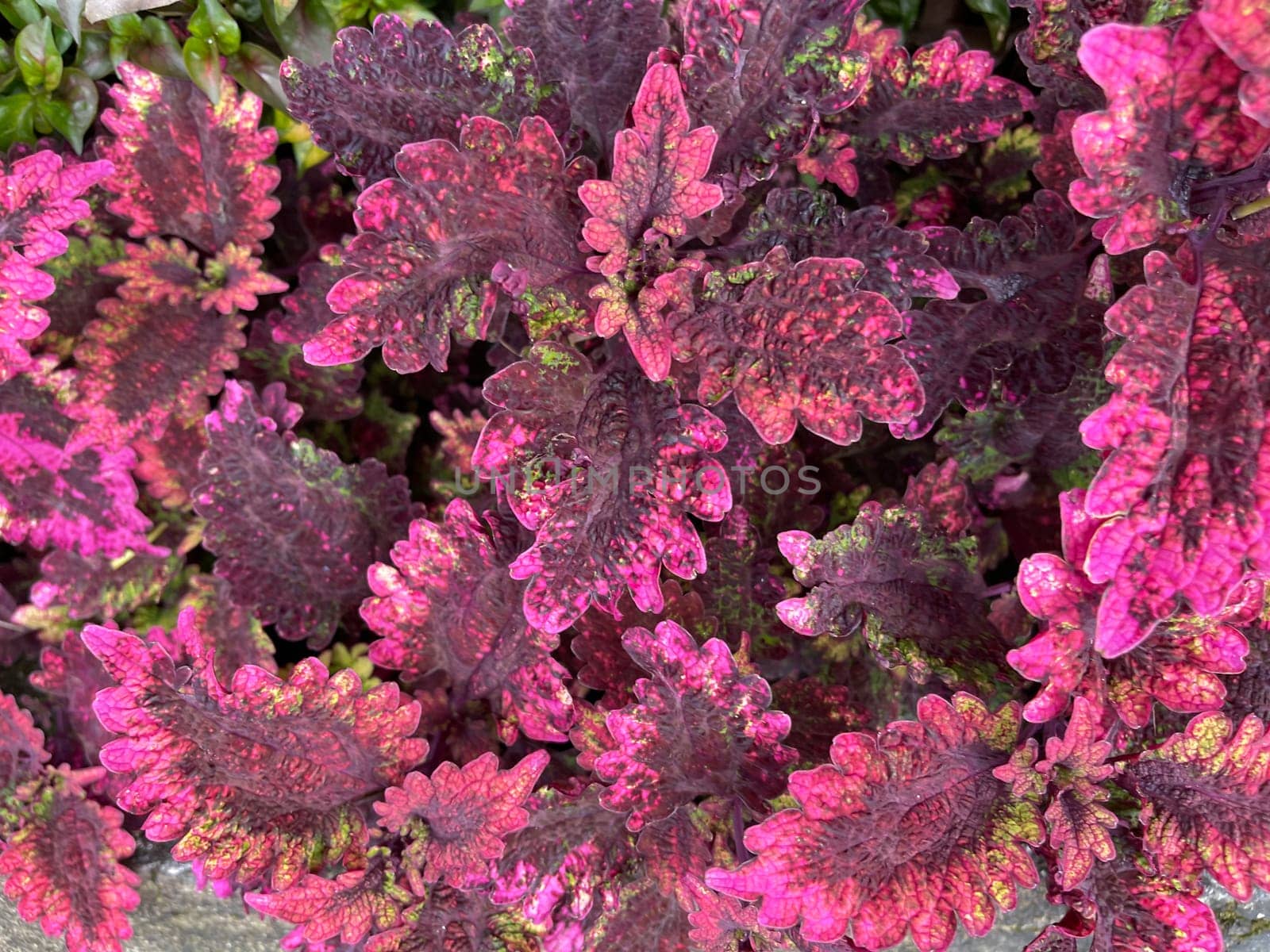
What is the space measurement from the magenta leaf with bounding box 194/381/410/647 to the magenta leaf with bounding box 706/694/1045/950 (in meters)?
0.57

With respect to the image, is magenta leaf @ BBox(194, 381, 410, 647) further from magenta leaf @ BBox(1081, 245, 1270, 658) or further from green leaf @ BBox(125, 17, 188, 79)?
magenta leaf @ BBox(1081, 245, 1270, 658)

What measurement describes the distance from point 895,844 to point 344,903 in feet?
1.63

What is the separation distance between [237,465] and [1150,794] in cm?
93

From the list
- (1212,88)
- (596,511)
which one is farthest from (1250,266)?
(596,511)

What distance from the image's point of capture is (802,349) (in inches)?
32.8

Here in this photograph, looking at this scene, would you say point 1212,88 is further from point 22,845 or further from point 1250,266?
point 22,845

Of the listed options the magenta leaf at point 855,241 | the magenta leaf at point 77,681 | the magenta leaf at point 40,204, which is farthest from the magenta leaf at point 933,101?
the magenta leaf at point 77,681

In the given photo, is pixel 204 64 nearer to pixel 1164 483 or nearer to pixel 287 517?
pixel 287 517

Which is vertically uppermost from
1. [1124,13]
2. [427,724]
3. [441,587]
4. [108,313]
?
[1124,13]

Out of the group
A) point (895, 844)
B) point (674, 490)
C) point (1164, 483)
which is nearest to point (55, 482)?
point (674, 490)

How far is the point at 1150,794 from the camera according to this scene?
Result: 87 cm

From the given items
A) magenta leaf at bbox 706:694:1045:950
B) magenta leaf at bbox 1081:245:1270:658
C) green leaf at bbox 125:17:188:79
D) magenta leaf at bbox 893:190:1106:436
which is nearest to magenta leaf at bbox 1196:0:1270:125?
magenta leaf at bbox 1081:245:1270:658

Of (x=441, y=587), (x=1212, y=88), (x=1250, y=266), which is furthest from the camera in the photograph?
(x=441, y=587)

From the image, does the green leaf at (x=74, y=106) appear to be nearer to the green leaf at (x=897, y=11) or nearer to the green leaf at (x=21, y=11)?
the green leaf at (x=21, y=11)
